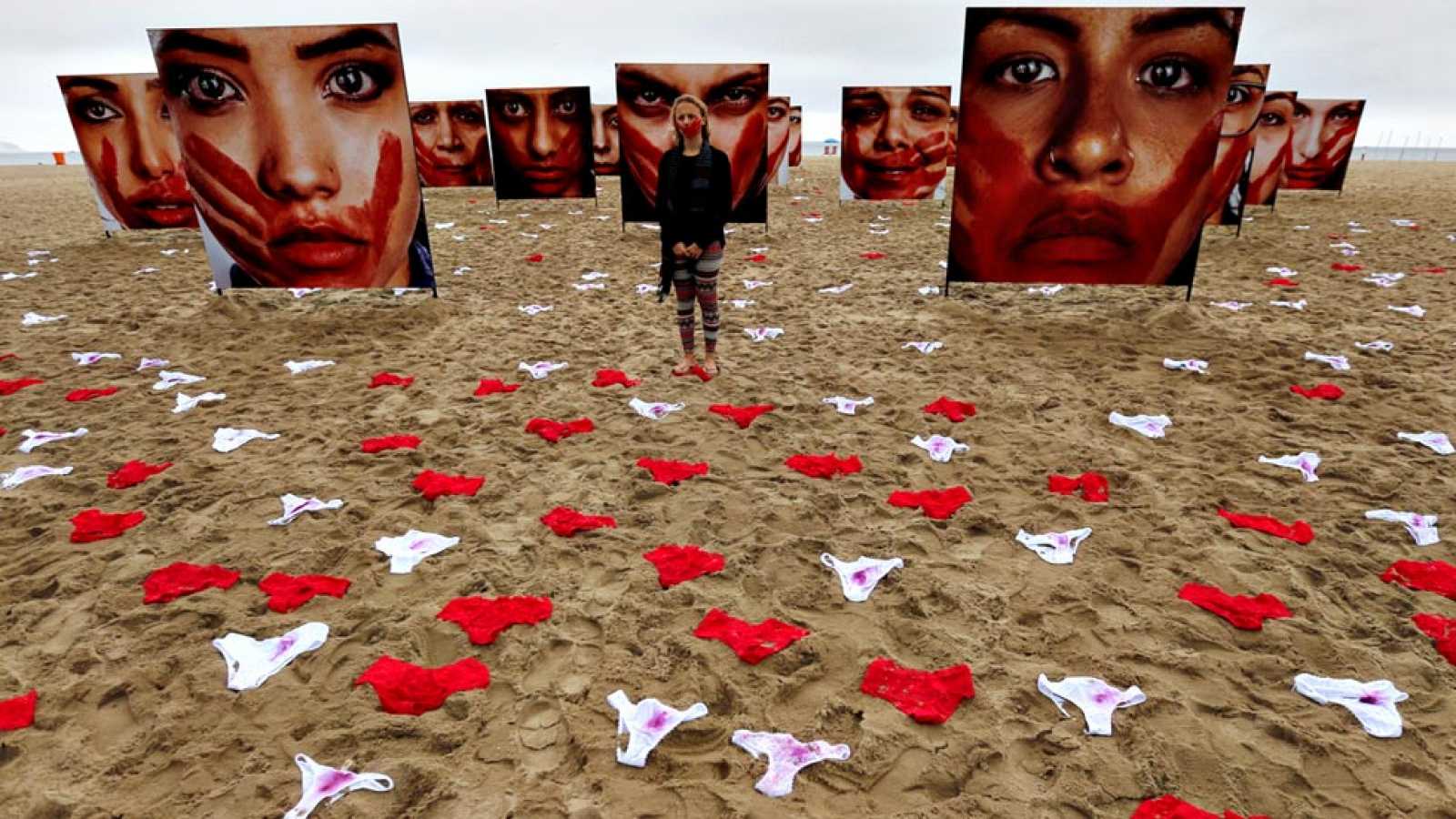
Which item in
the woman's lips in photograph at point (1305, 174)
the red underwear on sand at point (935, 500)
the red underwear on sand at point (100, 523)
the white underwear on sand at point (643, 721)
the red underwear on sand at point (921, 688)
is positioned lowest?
the red underwear on sand at point (921, 688)

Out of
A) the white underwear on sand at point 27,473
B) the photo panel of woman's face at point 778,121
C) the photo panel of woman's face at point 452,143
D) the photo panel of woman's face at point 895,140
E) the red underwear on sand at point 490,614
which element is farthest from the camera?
the photo panel of woman's face at point 452,143

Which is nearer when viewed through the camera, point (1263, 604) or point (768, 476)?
point (1263, 604)

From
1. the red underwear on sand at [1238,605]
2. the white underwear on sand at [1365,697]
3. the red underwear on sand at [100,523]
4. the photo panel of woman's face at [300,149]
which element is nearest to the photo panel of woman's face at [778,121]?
the photo panel of woman's face at [300,149]

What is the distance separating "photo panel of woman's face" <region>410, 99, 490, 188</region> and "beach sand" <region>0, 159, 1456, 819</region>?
10133mm

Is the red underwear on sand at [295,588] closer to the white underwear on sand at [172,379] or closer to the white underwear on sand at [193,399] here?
the white underwear on sand at [193,399]

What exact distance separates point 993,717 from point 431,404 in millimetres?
3414

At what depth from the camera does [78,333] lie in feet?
18.1

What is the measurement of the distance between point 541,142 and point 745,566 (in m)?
11.6

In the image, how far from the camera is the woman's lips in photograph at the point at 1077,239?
5707mm

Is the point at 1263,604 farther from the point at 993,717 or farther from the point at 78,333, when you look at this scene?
the point at 78,333

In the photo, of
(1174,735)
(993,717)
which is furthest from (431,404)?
(1174,735)

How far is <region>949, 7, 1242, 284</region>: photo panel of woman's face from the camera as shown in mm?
5246

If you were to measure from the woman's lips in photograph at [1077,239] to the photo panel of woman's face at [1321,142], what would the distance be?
10.1 meters

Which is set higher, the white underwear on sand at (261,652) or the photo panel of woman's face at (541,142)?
the photo panel of woman's face at (541,142)
